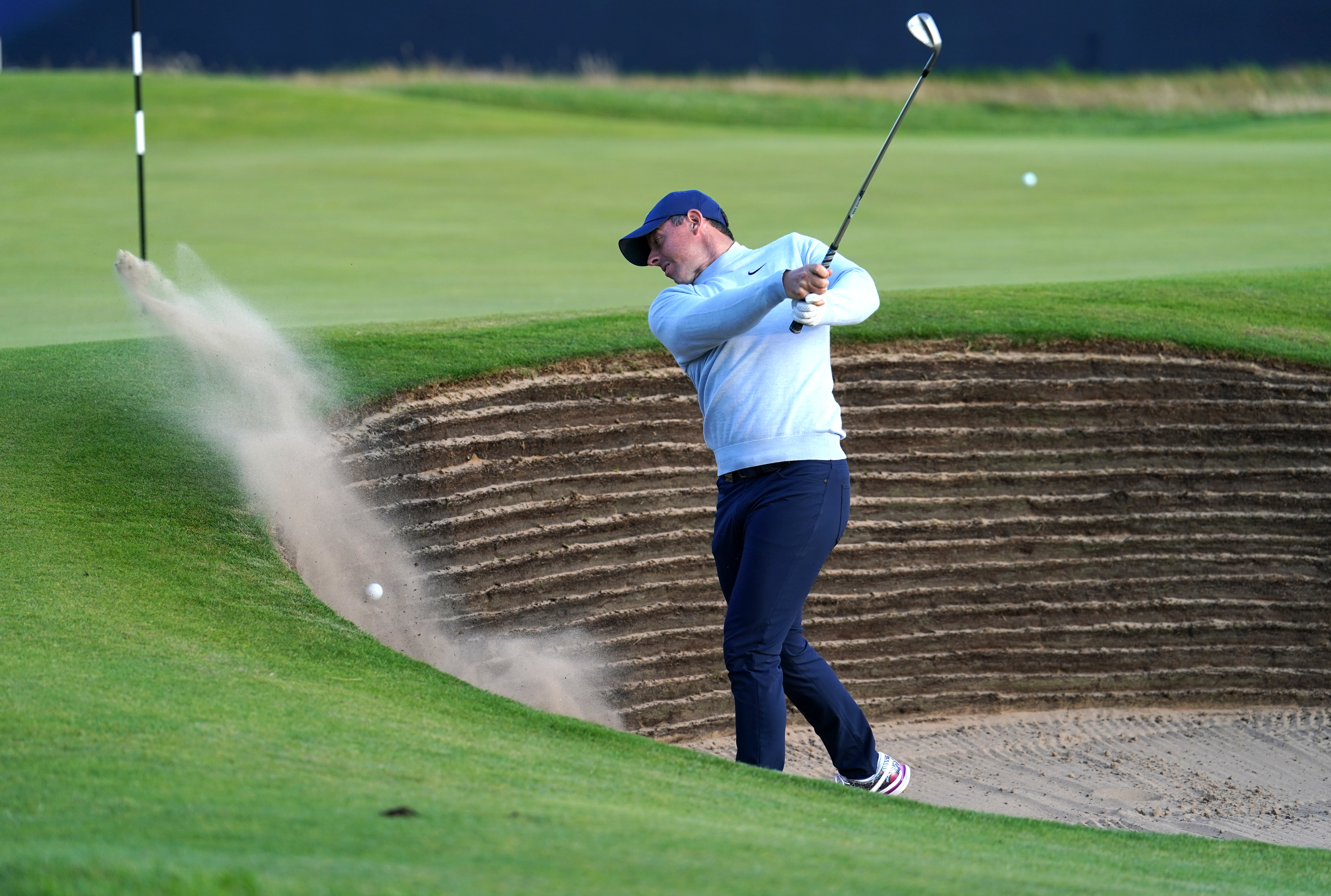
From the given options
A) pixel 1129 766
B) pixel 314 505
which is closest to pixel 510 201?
pixel 314 505

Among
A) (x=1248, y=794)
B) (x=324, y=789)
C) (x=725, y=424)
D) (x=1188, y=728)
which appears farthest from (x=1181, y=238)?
(x=324, y=789)

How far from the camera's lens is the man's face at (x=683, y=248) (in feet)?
17.0

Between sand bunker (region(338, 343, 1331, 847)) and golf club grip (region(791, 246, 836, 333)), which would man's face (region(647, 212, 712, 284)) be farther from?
sand bunker (region(338, 343, 1331, 847))

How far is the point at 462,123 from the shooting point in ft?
85.7

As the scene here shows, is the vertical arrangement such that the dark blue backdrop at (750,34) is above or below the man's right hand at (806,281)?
above

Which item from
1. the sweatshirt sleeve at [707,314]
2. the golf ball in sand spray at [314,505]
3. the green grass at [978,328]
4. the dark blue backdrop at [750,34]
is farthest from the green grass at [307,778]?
the dark blue backdrop at [750,34]

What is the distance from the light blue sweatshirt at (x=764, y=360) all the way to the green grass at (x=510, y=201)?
4.63 meters

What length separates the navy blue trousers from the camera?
5031 millimetres

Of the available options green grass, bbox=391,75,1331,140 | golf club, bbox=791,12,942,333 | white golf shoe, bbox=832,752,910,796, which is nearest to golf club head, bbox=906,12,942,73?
golf club, bbox=791,12,942,333

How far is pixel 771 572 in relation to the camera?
5031mm

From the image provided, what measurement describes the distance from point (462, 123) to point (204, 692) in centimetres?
2289

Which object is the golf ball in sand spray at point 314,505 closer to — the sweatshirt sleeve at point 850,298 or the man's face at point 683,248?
the man's face at point 683,248

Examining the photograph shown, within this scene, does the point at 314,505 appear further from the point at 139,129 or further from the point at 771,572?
the point at 139,129

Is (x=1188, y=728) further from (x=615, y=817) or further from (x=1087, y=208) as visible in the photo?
(x=1087, y=208)
